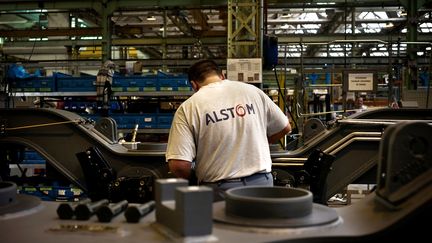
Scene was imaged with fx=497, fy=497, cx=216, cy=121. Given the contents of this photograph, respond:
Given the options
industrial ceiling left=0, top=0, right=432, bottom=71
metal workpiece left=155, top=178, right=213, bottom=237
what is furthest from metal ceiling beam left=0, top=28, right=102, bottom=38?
metal workpiece left=155, top=178, right=213, bottom=237

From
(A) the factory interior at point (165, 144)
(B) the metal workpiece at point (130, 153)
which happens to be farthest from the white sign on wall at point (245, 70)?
(B) the metal workpiece at point (130, 153)

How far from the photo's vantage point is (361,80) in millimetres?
6289

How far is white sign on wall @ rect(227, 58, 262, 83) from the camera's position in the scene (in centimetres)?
662

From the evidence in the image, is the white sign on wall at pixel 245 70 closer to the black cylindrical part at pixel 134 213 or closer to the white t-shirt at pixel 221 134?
the white t-shirt at pixel 221 134

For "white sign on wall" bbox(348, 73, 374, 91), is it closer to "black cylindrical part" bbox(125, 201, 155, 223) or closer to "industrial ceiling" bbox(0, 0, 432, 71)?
"industrial ceiling" bbox(0, 0, 432, 71)

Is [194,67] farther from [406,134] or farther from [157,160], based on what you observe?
[406,134]

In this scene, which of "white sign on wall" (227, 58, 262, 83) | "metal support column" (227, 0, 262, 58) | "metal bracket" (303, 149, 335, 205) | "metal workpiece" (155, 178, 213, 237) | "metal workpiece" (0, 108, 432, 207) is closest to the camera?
"metal workpiece" (155, 178, 213, 237)

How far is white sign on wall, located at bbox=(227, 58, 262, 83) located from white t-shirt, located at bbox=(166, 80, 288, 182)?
3699mm

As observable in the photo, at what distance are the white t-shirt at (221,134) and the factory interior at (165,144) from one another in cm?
40

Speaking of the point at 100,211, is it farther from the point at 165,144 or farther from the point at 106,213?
the point at 165,144

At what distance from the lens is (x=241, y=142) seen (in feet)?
9.16

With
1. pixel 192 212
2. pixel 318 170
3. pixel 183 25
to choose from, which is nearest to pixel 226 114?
pixel 318 170

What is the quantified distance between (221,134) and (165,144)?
A: 160cm

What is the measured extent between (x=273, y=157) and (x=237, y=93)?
1465mm
